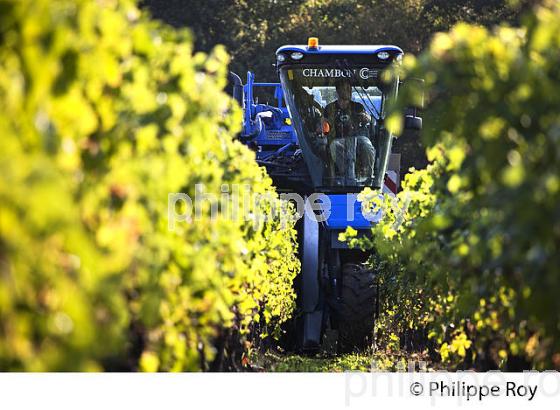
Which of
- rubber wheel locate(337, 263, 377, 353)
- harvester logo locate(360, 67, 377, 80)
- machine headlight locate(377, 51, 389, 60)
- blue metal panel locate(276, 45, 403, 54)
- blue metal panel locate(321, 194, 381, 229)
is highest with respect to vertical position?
blue metal panel locate(276, 45, 403, 54)

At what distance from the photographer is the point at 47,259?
3.31 m

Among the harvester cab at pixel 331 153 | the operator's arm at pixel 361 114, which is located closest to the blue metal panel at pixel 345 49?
the harvester cab at pixel 331 153

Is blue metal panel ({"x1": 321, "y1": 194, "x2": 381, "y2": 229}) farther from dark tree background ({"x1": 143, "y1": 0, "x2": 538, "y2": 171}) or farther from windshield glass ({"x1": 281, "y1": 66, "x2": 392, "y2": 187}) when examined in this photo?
dark tree background ({"x1": 143, "y1": 0, "x2": 538, "y2": 171})

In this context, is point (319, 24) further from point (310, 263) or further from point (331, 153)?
point (310, 263)

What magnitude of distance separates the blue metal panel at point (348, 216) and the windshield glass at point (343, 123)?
2.09 ft

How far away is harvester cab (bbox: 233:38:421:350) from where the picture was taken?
11.5 m

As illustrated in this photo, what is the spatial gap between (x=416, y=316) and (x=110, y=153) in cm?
629

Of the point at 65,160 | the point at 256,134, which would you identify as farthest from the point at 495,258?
the point at 256,134

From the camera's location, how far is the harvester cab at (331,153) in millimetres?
11508

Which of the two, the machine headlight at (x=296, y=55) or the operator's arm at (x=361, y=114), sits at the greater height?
the machine headlight at (x=296, y=55)

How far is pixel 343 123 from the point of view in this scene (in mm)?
12312

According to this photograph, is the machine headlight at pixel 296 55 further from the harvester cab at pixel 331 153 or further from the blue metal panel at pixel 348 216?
the blue metal panel at pixel 348 216

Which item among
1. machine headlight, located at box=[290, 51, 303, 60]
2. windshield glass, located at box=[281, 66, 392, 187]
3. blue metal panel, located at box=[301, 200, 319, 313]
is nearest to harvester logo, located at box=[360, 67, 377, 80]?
windshield glass, located at box=[281, 66, 392, 187]

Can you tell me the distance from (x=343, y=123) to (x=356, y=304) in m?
2.11
